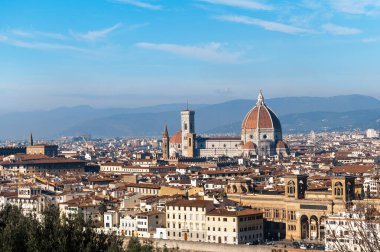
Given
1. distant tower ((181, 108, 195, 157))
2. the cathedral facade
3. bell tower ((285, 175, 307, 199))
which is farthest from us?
distant tower ((181, 108, 195, 157))

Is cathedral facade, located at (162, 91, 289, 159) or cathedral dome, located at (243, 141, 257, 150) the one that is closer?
cathedral dome, located at (243, 141, 257, 150)

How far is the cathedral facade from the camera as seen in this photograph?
15096 centimetres

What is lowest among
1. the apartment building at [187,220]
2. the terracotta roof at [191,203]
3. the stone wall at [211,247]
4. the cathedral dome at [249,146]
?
the stone wall at [211,247]

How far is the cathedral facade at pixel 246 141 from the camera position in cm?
15096

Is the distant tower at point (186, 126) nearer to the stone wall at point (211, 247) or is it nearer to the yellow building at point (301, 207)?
the yellow building at point (301, 207)

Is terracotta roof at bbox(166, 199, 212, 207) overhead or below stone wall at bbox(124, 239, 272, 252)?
overhead

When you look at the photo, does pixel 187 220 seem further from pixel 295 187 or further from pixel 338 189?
pixel 338 189

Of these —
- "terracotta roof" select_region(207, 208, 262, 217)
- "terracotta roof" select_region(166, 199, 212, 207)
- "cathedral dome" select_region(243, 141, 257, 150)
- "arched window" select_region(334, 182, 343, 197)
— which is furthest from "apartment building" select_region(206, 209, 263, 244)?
"cathedral dome" select_region(243, 141, 257, 150)

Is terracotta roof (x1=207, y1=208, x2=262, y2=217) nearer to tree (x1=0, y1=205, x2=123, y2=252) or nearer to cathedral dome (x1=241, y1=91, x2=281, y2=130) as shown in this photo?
tree (x1=0, y1=205, x2=123, y2=252)

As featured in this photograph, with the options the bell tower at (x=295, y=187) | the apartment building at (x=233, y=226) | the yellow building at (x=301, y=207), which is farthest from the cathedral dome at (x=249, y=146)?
the apartment building at (x=233, y=226)

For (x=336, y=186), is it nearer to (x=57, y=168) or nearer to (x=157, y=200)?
(x=157, y=200)

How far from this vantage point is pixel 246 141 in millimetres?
155250

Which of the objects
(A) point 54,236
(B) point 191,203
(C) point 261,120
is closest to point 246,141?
(C) point 261,120

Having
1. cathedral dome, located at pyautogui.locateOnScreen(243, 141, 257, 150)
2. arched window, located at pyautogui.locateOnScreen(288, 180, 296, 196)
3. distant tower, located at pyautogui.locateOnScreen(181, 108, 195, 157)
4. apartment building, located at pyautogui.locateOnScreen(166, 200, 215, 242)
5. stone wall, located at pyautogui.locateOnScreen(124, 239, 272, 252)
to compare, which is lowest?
stone wall, located at pyautogui.locateOnScreen(124, 239, 272, 252)
